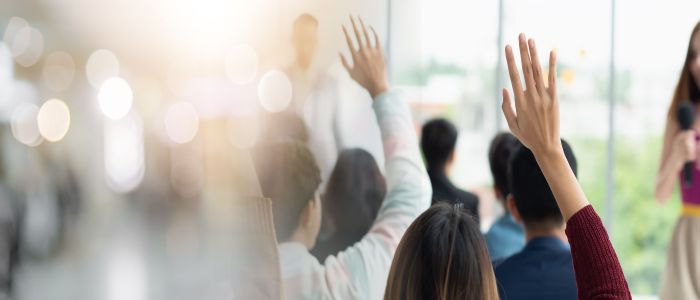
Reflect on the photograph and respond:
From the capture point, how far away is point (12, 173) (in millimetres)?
1194

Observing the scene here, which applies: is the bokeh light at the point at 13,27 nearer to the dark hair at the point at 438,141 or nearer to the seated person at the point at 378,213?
the seated person at the point at 378,213

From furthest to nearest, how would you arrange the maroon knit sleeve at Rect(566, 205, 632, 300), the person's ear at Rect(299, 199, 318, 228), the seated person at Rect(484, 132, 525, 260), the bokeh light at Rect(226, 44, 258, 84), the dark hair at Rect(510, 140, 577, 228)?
the seated person at Rect(484, 132, 525, 260) → the dark hair at Rect(510, 140, 577, 228) → the person's ear at Rect(299, 199, 318, 228) → the bokeh light at Rect(226, 44, 258, 84) → the maroon knit sleeve at Rect(566, 205, 632, 300)

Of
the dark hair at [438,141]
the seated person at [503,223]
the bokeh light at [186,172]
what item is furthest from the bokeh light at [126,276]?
the dark hair at [438,141]

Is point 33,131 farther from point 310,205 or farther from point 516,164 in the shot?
point 516,164

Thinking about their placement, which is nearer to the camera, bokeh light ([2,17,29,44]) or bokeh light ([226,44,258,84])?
bokeh light ([2,17,29,44])

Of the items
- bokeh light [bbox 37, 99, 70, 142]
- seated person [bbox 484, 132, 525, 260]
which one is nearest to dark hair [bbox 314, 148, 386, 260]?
bokeh light [bbox 37, 99, 70, 142]

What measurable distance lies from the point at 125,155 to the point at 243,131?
192 mm

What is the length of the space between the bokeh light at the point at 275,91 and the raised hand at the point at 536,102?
0.39 meters

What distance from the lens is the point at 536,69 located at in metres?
1.12

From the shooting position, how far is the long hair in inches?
120

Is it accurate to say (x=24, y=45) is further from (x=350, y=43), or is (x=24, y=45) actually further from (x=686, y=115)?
(x=686, y=115)

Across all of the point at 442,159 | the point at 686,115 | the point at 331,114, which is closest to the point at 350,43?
the point at 331,114

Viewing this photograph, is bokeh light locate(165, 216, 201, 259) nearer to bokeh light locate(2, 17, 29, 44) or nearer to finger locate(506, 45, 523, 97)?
bokeh light locate(2, 17, 29, 44)

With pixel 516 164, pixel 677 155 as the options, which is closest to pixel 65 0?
pixel 516 164
